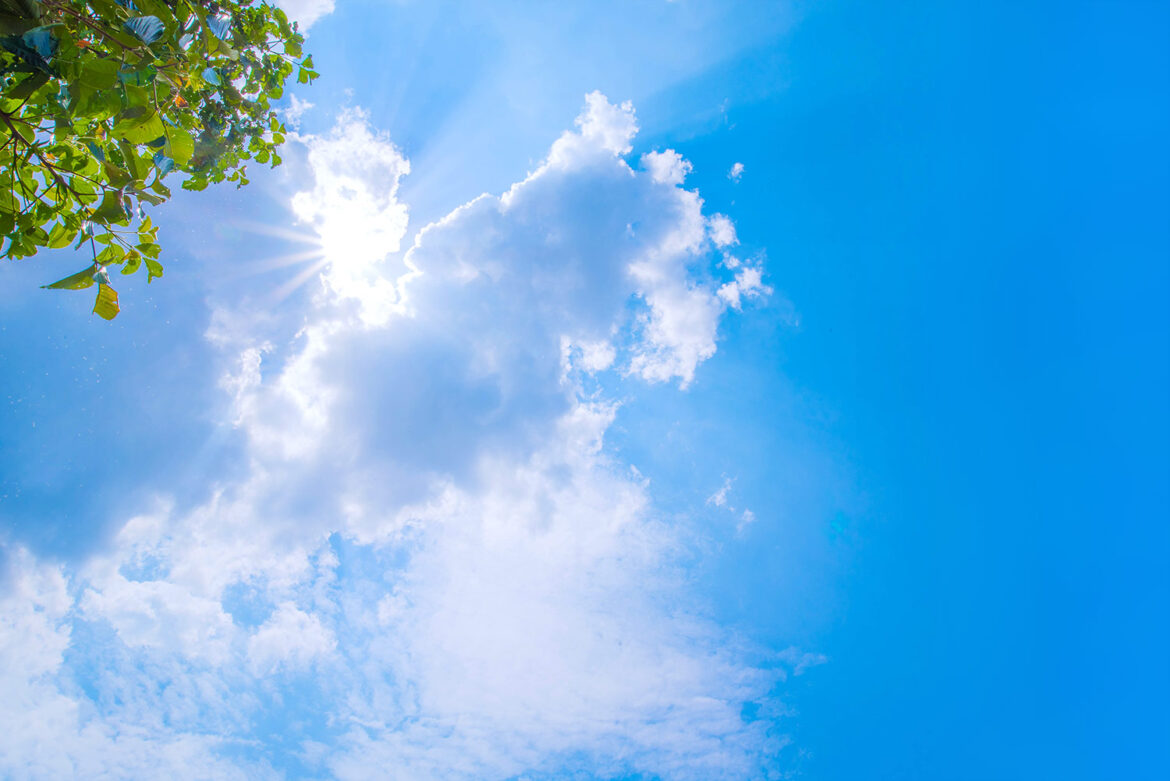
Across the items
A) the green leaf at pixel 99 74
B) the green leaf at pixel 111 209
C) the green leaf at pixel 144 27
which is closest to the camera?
the green leaf at pixel 99 74

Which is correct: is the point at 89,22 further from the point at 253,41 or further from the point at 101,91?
the point at 253,41

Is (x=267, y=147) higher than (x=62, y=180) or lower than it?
higher

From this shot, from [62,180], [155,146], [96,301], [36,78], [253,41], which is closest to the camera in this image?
[36,78]

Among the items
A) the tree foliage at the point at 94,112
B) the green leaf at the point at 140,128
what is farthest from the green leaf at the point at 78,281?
the green leaf at the point at 140,128

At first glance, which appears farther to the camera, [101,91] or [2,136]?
[2,136]

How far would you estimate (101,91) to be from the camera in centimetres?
343

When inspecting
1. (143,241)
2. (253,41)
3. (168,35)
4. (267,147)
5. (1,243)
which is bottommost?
(1,243)

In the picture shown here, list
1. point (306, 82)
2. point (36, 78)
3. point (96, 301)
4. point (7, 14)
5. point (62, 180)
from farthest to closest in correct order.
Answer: point (306, 82) < point (62, 180) < point (96, 301) < point (36, 78) < point (7, 14)

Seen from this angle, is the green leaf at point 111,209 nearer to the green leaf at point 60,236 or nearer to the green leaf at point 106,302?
the green leaf at point 60,236

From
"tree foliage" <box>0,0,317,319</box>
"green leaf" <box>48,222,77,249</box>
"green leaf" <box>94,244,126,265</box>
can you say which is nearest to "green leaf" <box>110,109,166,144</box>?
"tree foliage" <box>0,0,317,319</box>

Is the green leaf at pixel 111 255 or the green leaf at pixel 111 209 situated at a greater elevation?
the green leaf at pixel 111 209

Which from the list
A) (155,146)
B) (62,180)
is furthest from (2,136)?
(155,146)

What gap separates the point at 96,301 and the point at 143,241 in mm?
792

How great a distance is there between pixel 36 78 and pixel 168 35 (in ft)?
4.15
